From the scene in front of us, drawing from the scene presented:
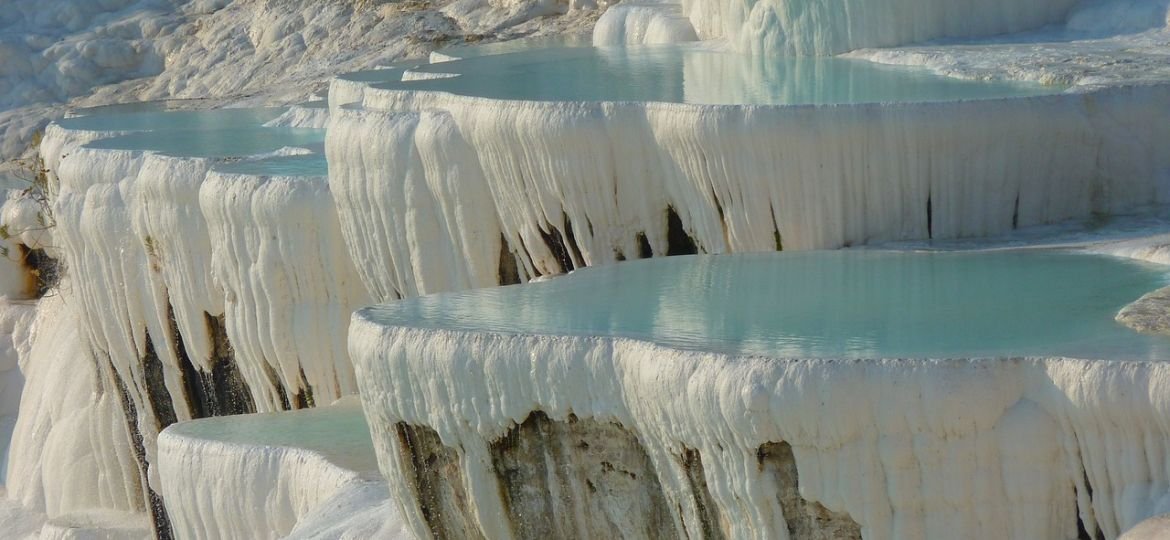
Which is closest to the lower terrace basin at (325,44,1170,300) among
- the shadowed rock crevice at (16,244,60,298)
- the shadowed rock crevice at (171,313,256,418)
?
the shadowed rock crevice at (171,313,256,418)

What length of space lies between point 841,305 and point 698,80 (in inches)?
122

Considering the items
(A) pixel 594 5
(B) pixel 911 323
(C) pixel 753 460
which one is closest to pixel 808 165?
(B) pixel 911 323

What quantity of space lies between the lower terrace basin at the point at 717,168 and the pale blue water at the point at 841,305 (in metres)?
0.41

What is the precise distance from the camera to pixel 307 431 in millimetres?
7945

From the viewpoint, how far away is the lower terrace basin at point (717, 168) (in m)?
7.06

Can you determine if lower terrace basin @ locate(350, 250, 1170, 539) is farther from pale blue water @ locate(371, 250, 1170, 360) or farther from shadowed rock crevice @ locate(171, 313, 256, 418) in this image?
shadowed rock crevice @ locate(171, 313, 256, 418)

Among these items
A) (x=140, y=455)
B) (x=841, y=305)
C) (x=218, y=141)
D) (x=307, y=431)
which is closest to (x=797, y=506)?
(x=841, y=305)

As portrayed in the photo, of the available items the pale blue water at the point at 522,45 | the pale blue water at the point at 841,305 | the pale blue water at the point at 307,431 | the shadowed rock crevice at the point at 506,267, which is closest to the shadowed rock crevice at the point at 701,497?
the pale blue water at the point at 841,305

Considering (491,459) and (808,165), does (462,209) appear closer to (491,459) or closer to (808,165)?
(808,165)

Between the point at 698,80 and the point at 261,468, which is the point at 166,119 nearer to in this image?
the point at 698,80

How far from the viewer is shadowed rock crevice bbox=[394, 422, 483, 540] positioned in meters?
6.10

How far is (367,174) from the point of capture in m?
8.13

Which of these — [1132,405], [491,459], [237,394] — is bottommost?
[237,394]

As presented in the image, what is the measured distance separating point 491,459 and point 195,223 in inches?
141
